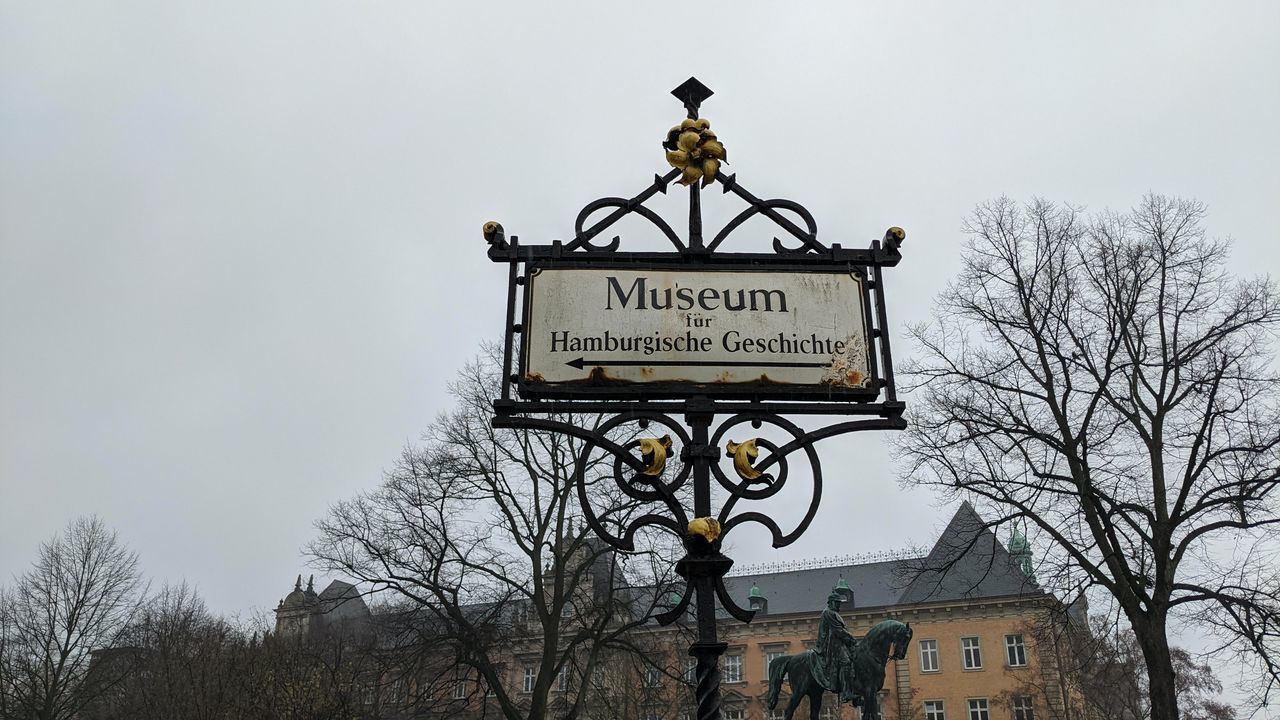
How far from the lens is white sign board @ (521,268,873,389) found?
4.19 m

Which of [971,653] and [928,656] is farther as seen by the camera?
[928,656]

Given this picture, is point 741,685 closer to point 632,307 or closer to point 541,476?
point 541,476

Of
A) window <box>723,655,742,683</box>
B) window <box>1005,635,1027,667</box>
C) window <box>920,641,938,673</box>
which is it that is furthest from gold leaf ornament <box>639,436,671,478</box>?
window <box>723,655,742,683</box>

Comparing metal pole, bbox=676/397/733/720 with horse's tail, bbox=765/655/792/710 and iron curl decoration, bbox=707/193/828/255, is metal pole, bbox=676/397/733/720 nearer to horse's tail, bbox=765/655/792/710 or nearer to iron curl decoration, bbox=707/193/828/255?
iron curl decoration, bbox=707/193/828/255

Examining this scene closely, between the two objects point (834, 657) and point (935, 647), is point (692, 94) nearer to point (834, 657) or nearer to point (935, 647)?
point (834, 657)

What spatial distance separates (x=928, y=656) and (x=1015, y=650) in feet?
13.8

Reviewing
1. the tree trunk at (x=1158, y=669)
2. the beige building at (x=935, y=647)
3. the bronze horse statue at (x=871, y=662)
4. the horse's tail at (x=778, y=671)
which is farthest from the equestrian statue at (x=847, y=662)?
the beige building at (x=935, y=647)

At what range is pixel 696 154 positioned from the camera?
4637 mm

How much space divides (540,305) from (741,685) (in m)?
49.0

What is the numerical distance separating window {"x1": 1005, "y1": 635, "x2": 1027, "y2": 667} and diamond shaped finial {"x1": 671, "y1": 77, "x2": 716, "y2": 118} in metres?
46.9

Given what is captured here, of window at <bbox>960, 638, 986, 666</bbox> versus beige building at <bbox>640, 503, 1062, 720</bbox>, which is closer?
beige building at <bbox>640, 503, 1062, 720</bbox>

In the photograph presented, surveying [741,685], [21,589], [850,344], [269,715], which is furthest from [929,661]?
[850,344]

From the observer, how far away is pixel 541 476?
2389 centimetres

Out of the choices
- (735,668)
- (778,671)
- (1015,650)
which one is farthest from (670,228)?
(735,668)
